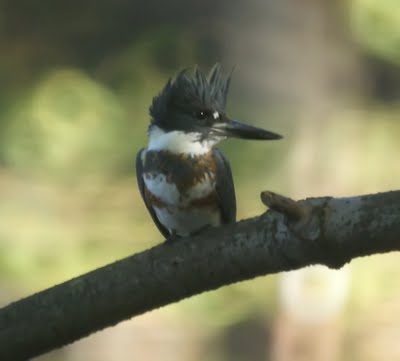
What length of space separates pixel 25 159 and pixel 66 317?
3.90 m

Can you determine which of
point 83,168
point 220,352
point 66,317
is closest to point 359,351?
point 220,352

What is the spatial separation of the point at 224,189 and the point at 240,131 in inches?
6.1

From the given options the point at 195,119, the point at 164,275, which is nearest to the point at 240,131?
the point at 195,119

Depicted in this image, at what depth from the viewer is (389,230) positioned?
1636 mm

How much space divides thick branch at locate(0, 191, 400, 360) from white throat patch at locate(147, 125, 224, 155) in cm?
61

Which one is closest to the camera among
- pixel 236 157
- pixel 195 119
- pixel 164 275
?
pixel 164 275

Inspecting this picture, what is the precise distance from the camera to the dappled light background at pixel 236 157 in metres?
5.21

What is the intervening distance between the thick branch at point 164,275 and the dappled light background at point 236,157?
9.88 feet

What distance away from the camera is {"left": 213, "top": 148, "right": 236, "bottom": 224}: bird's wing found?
2543 mm

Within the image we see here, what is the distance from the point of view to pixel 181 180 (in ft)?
8.22

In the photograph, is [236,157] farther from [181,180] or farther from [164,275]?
[164,275]

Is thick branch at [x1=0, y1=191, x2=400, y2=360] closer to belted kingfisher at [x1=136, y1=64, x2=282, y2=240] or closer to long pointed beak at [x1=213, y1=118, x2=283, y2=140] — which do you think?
belted kingfisher at [x1=136, y1=64, x2=282, y2=240]

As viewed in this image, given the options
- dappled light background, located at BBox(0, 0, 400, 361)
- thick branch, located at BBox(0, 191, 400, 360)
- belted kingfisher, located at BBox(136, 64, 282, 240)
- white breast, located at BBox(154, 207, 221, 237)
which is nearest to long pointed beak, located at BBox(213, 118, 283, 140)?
belted kingfisher, located at BBox(136, 64, 282, 240)

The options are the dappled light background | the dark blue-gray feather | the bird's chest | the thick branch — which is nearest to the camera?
the thick branch
